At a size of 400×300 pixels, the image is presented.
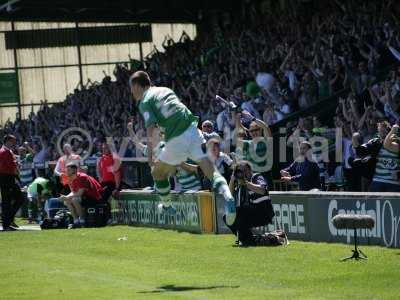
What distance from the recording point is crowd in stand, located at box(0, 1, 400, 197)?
2088cm

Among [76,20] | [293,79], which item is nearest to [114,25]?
[76,20]

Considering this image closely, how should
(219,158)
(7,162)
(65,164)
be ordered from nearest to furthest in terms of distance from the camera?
(219,158), (7,162), (65,164)

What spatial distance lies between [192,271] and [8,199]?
1119 centimetres

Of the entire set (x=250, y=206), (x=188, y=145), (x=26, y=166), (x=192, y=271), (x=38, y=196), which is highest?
(x=188, y=145)

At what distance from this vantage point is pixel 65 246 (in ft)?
60.2

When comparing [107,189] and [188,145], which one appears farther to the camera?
[107,189]

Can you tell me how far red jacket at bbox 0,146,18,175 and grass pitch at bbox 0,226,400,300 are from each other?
5396 mm

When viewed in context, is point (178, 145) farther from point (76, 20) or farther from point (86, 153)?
point (76, 20)

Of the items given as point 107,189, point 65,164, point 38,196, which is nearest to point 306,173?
point 107,189

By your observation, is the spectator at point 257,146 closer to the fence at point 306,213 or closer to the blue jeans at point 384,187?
the fence at point 306,213

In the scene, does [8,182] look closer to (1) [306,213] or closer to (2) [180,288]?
(1) [306,213]

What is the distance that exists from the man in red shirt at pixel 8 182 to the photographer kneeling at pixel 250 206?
8629mm

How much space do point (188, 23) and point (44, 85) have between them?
309 inches

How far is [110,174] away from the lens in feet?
79.4
